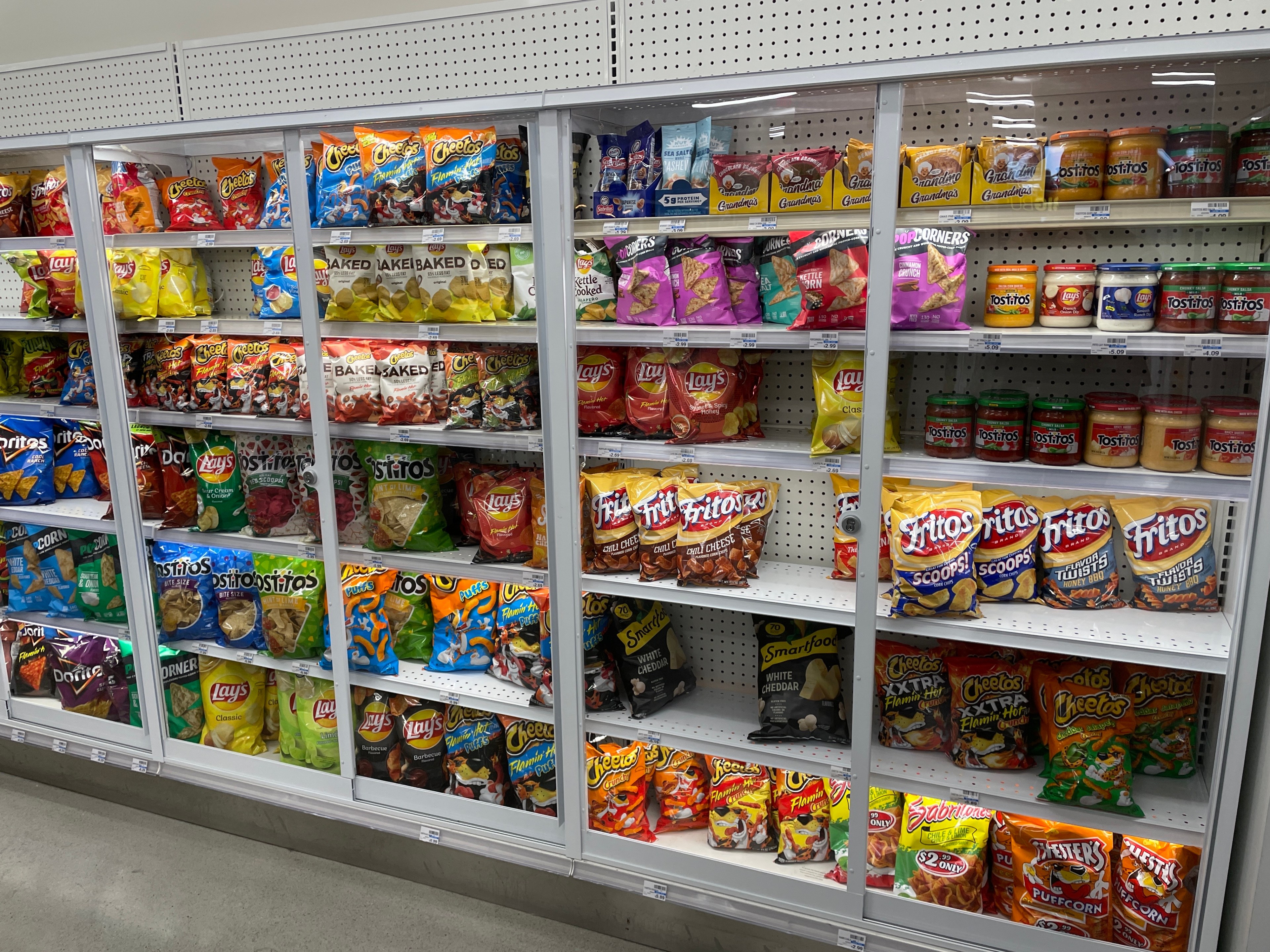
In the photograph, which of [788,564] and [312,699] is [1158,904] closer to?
[788,564]

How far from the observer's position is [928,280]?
208cm

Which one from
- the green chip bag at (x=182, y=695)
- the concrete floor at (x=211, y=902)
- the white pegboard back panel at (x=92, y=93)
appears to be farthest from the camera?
the green chip bag at (x=182, y=695)

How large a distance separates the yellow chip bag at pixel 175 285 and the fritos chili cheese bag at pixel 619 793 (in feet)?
6.74

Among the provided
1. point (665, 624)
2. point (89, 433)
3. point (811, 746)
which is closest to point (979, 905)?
point (811, 746)

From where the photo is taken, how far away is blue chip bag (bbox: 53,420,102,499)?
3398 mm

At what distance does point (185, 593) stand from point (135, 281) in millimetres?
1091

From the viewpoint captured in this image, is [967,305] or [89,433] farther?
[89,433]

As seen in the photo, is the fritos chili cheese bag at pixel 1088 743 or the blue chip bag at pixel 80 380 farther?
the blue chip bag at pixel 80 380

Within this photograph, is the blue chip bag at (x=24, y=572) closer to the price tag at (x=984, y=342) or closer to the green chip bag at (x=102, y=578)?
the green chip bag at (x=102, y=578)

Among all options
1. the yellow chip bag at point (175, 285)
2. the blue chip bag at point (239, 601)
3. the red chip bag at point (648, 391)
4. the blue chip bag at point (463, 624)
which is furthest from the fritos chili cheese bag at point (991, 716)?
the yellow chip bag at point (175, 285)

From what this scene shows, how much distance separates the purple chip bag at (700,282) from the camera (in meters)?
2.34

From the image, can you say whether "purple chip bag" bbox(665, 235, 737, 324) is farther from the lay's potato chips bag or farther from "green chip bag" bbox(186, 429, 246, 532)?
"green chip bag" bbox(186, 429, 246, 532)

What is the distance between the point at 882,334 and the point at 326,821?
8.41 feet

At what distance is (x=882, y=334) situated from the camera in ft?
6.72
